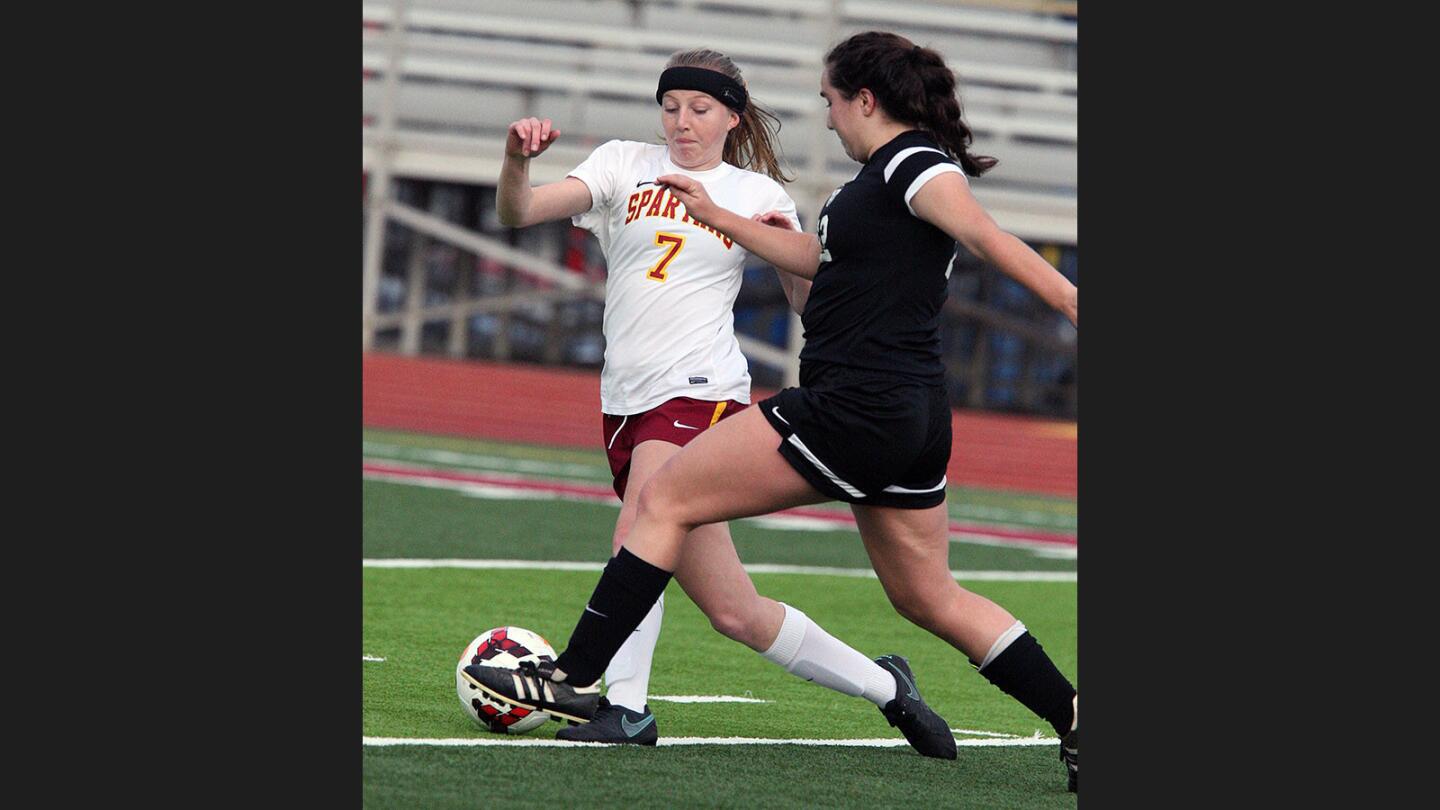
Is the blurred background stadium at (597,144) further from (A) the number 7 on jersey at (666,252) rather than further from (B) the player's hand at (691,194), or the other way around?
(B) the player's hand at (691,194)

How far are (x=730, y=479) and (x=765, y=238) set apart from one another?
670mm

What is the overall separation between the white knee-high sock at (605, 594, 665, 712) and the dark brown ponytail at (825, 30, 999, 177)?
1444 millimetres

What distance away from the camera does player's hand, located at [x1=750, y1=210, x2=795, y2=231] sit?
510 cm

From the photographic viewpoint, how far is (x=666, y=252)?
5.39 metres

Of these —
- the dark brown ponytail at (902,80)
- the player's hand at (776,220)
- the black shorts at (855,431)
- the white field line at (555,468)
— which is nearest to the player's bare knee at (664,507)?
the black shorts at (855,431)

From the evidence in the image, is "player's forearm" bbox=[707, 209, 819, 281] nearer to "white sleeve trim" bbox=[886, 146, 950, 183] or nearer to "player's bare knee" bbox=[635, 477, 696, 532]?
"white sleeve trim" bbox=[886, 146, 950, 183]

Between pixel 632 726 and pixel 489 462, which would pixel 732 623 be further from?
pixel 489 462

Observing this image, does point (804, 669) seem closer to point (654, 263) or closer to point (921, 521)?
point (921, 521)

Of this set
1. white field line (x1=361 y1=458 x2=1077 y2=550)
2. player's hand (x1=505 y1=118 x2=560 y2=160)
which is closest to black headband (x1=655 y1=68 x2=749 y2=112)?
player's hand (x1=505 y1=118 x2=560 y2=160)

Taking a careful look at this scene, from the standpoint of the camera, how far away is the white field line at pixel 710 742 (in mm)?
4797

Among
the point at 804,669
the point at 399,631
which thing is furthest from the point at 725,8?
the point at 804,669

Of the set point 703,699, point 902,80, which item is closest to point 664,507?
point 902,80

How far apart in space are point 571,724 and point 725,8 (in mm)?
21622

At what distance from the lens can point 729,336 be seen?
5.50 meters
